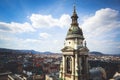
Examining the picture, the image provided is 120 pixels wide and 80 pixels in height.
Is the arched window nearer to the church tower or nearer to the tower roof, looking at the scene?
the church tower

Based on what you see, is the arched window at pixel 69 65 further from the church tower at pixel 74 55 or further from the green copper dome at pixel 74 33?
the green copper dome at pixel 74 33

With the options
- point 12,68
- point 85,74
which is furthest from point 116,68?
point 85,74

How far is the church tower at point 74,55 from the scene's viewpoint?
11602mm

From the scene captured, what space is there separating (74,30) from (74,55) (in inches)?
82.8

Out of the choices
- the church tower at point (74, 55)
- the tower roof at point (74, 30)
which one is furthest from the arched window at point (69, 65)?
the tower roof at point (74, 30)

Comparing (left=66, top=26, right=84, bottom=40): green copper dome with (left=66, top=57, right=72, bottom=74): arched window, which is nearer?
(left=66, top=26, right=84, bottom=40): green copper dome

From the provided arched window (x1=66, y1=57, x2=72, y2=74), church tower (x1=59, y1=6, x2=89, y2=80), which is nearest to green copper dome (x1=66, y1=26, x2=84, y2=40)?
church tower (x1=59, y1=6, x2=89, y2=80)

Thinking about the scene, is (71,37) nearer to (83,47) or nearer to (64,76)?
(83,47)

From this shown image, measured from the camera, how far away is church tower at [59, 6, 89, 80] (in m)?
11.6

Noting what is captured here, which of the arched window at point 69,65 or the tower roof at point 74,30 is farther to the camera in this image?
the arched window at point 69,65

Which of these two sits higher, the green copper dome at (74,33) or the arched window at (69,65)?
the green copper dome at (74,33)

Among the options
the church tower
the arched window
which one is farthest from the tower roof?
the arched window

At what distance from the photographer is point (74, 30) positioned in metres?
11.9

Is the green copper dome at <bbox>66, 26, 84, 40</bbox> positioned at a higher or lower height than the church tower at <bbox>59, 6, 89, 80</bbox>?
higher
